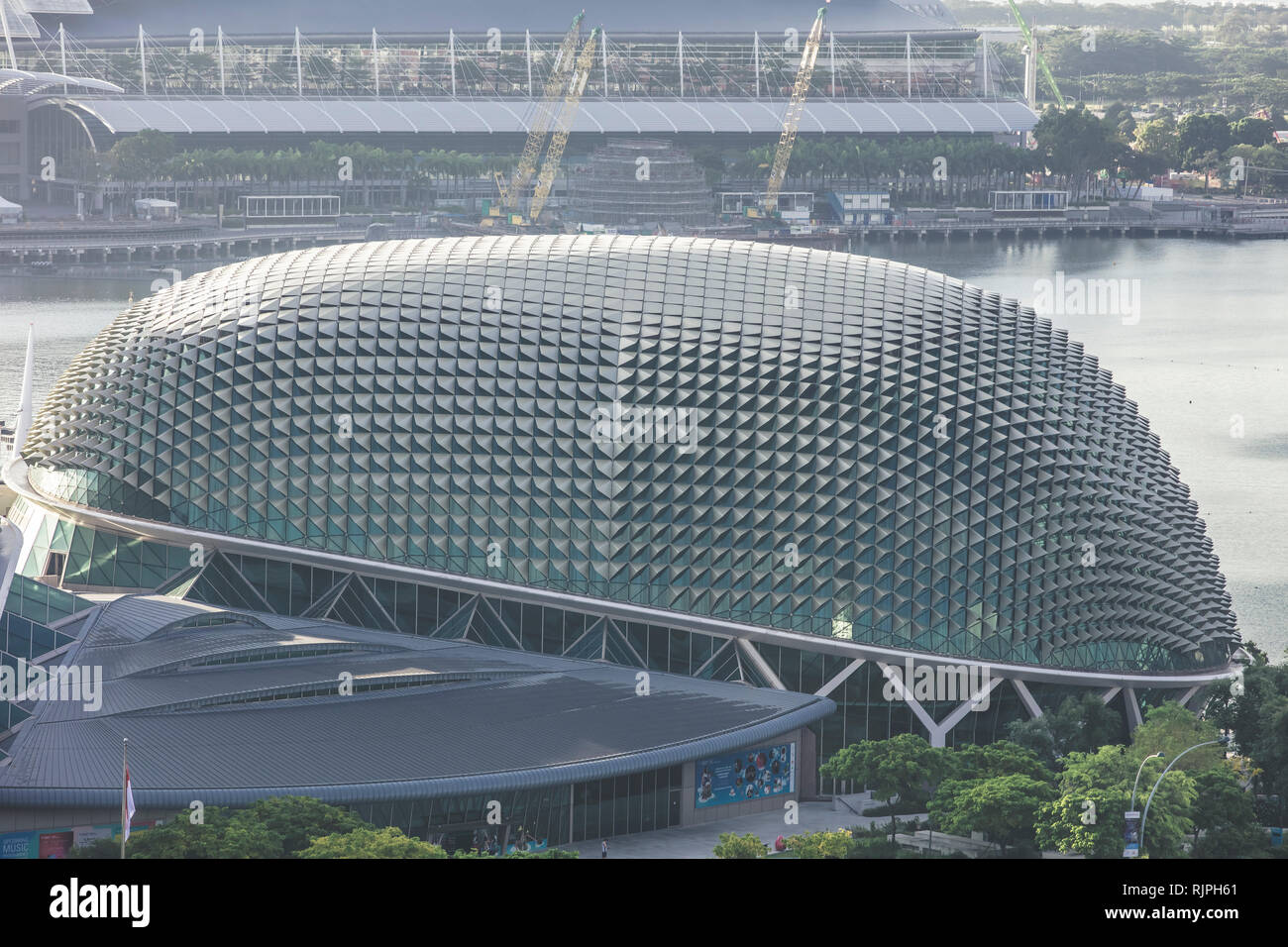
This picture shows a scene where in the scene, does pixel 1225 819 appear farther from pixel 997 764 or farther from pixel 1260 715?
pixel 1260 715

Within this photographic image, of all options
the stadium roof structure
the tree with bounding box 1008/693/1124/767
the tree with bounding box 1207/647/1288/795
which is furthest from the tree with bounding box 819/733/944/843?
the tree with bounding box 1207/647/1288/795

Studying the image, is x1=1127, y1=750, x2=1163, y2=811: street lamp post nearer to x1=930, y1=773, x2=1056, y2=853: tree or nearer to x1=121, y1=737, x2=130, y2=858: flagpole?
x1=930, y1=773, x2=1056, y2=853: tree

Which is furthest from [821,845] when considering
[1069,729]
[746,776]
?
[1069,729]

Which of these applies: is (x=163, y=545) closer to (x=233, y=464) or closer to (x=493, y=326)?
(x=233, y=464)

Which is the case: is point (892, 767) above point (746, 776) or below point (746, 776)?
above

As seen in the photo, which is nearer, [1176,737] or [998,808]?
[998,808]
